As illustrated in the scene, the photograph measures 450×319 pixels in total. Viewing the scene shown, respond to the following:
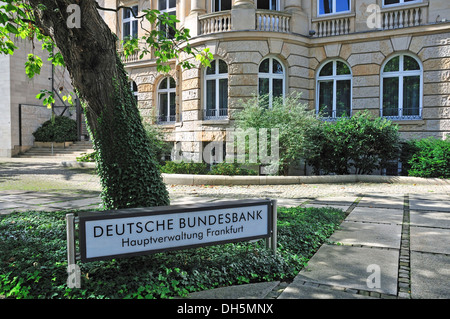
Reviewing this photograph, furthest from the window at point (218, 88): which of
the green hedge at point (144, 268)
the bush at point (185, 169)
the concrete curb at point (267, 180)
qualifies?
the green hedge at point (144, 268)

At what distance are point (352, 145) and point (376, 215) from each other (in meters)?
5.97

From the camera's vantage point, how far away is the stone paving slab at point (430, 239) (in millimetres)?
4621

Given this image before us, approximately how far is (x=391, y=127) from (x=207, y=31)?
29.3 feet

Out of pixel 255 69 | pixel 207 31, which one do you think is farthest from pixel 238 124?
pixel 207 31

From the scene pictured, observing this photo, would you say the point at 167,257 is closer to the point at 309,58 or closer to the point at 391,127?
the point at 391,127

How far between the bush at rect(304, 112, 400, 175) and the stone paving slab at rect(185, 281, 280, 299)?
927 cm

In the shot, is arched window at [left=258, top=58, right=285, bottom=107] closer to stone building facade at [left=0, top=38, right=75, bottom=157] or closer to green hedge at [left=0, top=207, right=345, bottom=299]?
green hedge at [left=0, top=207, right=345, bottom=299]

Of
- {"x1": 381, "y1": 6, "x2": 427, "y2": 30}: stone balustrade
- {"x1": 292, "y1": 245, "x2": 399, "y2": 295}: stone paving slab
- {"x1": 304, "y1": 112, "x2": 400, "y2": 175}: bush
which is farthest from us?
{"x1": 381, "y1": 6, "x2": 427, "y2": 30}: stone balustrade

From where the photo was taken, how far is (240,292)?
3334mm

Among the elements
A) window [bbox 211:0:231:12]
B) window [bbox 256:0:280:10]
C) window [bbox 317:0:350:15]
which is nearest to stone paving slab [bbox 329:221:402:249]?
window [bbox 317:0:350:15]

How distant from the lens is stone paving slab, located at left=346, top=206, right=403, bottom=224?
6.32 meters

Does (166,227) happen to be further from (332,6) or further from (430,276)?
(332,6)

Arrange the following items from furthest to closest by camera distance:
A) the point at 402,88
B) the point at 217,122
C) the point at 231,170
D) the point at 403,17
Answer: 1. the point at 217,122
2. the point at 402,88
3. the point at 403,17
4. the point at 231,170

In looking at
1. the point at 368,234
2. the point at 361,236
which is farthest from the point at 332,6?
the point at 361,236
